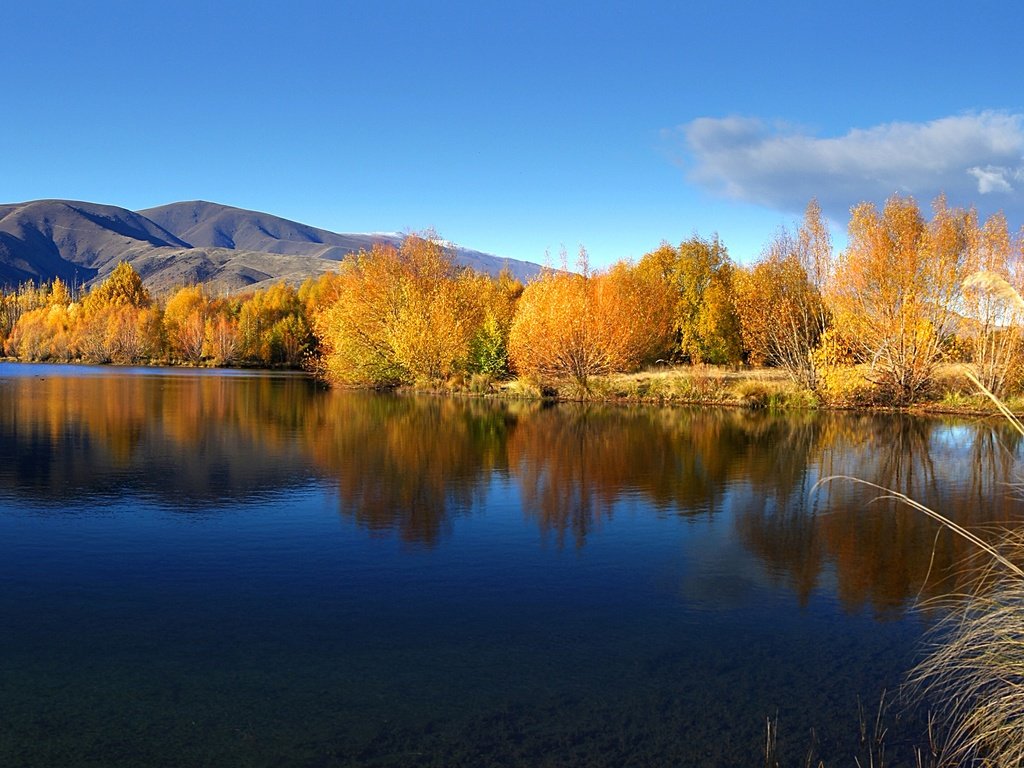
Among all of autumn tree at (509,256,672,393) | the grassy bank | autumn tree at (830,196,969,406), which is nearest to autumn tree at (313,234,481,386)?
the grassy bank

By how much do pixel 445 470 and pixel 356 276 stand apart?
115ft

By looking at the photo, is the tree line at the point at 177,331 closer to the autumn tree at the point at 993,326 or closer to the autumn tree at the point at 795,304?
the autumn tree at the point at 795,304

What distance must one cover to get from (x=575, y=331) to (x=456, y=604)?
31.6 m

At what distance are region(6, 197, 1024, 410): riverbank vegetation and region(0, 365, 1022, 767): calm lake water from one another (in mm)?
10704

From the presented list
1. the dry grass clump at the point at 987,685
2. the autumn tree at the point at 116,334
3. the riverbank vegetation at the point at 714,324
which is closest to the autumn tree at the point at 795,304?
the riverbank vegetation at the point at 714,324

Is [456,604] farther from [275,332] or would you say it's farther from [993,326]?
[275,332]

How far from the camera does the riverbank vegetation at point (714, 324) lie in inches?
1275

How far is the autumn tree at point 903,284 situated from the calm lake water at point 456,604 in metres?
15.3

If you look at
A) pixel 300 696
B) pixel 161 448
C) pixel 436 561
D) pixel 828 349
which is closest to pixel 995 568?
pixel 436 561

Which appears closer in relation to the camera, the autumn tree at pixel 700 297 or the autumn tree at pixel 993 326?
the autumn tree at pixel 993 326

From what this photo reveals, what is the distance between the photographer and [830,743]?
573cm

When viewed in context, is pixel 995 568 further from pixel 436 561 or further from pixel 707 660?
pixel 436 561

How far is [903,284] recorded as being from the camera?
32656mm

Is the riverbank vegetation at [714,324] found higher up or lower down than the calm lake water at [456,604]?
higher up
